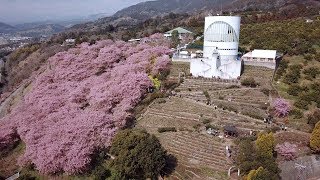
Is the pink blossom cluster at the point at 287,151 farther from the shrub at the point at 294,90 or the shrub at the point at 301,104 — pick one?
the shrub at the point at 294,90

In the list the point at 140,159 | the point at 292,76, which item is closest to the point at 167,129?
the point at 140,159

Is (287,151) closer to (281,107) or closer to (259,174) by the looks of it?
(259,174)

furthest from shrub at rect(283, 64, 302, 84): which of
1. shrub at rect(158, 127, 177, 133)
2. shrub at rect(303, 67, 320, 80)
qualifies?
shrub at rect(158, 127, 177, 133)

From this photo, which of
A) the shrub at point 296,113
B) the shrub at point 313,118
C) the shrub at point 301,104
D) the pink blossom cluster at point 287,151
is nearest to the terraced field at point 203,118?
the shrub at point 296,113

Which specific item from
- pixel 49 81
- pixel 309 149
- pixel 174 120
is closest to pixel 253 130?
pixel 309 149

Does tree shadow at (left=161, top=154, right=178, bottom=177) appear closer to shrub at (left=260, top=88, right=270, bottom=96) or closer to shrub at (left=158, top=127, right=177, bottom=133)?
shrub at (left=158, top=127, right=177, bottom=133)

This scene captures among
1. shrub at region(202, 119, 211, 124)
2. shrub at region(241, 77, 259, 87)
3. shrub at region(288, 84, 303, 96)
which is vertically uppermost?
shrub at region(241, 77, 259, 87)
